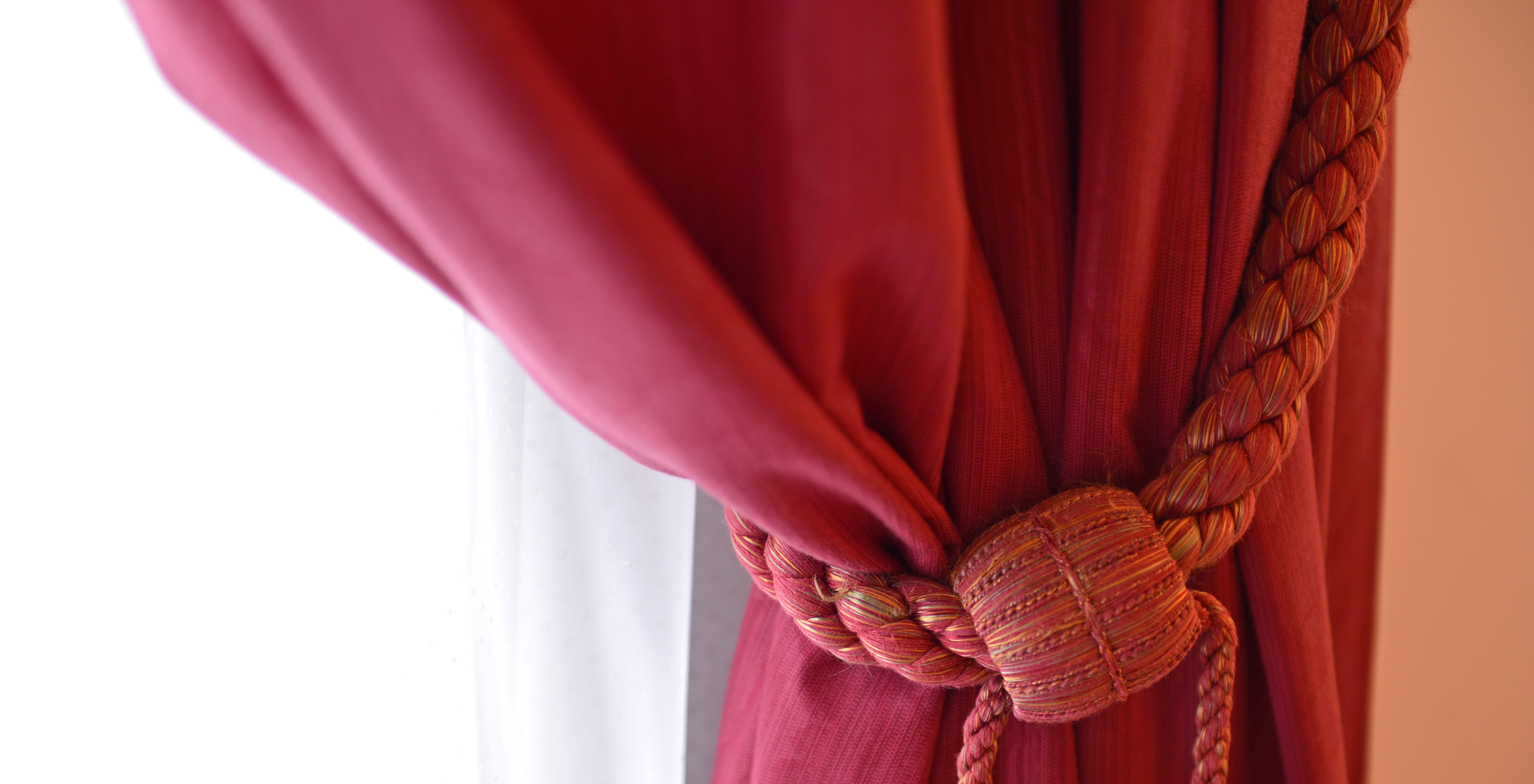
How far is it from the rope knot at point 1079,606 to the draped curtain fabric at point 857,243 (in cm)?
4

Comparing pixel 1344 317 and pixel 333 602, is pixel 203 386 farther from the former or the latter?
pixel 1344 317

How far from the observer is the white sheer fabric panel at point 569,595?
19.5 inches

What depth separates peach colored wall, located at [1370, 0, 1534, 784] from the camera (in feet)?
2.10

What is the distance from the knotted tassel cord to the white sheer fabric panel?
17 cm

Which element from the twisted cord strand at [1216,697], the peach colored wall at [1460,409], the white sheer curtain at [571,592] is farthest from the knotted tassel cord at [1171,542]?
the peach colored wall at [1460,409]

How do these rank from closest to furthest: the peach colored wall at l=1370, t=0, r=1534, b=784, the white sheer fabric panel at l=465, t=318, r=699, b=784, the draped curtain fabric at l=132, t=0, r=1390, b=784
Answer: the draped curtain fabric at l=132, t=0, r=1390, b=784 → the white sheer fabric panel at l=465, t=318, r=699, b=784 → the peach colored wall at l=1370, t=0, r=1534, b=784

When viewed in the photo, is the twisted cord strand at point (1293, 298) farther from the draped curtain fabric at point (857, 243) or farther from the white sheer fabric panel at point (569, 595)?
the white sheer fabric panel at point (569, 595)

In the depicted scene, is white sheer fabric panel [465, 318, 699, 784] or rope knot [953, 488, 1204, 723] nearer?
rope knot [953, 488, 1204, 723]

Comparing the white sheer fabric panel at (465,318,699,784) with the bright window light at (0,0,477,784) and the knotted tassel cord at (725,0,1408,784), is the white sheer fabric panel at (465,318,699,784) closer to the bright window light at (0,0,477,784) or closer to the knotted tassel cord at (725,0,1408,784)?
the bright window light at (0,0,477,784)

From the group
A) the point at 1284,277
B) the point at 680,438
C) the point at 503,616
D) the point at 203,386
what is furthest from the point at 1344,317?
the point at 203,386

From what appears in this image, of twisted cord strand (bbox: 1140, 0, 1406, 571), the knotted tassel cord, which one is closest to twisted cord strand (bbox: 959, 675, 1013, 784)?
the knotted tassel cord

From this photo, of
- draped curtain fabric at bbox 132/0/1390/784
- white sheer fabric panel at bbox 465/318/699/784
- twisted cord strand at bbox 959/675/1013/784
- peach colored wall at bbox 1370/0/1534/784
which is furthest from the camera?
peach colored wall at bbox 1370/0/1534/784

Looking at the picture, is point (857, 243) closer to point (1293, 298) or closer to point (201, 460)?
point (1293, 298)

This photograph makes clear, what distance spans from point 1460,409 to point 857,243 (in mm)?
646
